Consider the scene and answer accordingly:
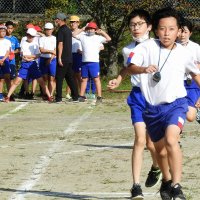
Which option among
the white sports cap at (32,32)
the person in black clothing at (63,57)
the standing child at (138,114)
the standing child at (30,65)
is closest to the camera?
the standing child at (138,114)

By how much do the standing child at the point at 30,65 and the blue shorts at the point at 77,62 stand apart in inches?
38.4

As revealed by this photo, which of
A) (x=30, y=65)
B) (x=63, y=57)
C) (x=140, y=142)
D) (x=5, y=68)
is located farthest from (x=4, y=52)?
(x=140, y=142)

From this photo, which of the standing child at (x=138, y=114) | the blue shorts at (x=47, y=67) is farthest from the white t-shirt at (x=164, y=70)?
the blue shorts at (x=47, y=67)

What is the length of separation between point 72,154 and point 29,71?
7.58 metres

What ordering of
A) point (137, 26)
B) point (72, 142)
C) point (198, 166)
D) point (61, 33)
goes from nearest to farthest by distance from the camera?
point (137, 26), point (198, 166), point (72, 142), point (61, 33)

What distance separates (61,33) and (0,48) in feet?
5.17

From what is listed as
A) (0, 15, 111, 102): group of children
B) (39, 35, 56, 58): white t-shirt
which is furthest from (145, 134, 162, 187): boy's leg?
(39, 35, 56, 58): white t-shirt

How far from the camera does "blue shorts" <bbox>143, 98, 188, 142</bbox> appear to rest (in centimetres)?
703

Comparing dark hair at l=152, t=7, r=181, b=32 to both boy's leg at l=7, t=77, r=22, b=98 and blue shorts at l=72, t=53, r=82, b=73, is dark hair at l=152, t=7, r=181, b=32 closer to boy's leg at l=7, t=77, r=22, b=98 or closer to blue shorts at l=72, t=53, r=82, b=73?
boy's leg at l=7, t=77, r=22, b=98

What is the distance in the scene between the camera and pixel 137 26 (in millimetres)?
8312

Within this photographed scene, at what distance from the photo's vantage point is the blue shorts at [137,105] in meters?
7.71

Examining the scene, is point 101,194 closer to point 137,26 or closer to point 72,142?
point 137,26

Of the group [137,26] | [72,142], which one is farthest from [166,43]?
[72,142]

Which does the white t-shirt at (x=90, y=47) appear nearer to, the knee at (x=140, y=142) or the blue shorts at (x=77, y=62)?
the blue shorts at (x=77, y=62)
